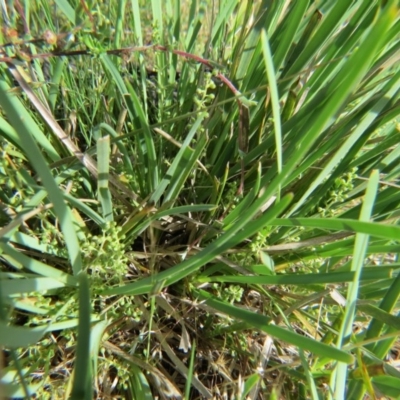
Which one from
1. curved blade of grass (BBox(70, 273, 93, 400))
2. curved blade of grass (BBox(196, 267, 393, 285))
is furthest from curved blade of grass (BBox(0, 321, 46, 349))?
curved blade of grass (BBox(196, 267, 393, 285))

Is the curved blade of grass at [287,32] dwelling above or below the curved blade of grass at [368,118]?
above

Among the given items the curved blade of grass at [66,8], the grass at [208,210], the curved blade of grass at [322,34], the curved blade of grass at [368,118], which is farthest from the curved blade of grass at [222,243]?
the curved blade of grass at [66,8]

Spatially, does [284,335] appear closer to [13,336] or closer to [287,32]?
[13,336]

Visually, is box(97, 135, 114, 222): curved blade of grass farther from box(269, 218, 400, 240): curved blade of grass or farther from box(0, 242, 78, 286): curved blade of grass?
box(269, 218, 400, 240): curved blade of grass

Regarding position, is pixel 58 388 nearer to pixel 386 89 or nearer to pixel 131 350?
pixel 131 350

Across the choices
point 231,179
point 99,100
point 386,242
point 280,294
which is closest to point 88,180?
point 99,100

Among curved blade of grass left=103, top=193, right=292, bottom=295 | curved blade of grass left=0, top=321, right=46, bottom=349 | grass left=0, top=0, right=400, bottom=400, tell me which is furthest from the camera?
grass left=0, top=0, right=400, bottom=400

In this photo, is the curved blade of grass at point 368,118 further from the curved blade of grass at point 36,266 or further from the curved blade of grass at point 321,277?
the curved blade of grass at point 36,266
